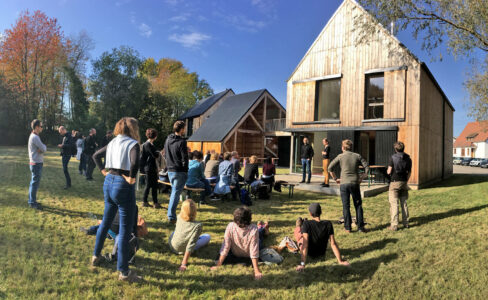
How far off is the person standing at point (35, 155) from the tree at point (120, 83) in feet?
66.5

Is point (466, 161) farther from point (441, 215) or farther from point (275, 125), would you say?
point (441, 215)

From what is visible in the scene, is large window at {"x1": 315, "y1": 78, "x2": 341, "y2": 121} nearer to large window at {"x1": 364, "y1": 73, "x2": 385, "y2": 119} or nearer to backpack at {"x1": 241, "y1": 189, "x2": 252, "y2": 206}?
large window at {"x1": 364, "y1": 73, "x2": 385, "y2": 119}

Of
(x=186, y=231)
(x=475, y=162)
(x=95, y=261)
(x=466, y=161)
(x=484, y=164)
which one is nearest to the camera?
(x=95, y=261)

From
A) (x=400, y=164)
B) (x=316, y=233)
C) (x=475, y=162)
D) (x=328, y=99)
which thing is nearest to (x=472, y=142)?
(x=475, y=162)

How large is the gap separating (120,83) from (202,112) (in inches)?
326

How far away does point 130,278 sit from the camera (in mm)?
2887

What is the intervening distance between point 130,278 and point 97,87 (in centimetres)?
2528

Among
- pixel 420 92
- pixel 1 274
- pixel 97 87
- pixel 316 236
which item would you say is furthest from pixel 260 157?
pixel 1 274

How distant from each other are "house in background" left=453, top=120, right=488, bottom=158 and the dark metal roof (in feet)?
137

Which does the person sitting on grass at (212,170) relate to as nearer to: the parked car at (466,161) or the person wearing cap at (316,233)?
the person wearing cap at (316,233)

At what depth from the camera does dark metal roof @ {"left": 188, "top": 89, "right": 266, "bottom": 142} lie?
810 inches

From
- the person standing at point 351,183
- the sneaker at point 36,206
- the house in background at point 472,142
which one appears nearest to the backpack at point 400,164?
the person standing at point 351,183

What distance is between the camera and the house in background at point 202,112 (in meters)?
28.0

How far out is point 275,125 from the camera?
22250mm
